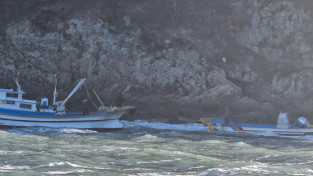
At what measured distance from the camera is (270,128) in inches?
1837

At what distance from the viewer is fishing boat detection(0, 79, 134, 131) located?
4647 centimetres

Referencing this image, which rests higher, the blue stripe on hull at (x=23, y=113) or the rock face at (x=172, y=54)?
the rock face at (x=172, y=54)

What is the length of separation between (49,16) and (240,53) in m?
25.3

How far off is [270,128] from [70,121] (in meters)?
19.1

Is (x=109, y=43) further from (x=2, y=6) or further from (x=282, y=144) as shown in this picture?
(x=282, y=144)

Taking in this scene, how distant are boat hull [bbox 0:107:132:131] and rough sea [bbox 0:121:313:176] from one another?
5843 mm

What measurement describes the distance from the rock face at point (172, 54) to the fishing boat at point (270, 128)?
155 inches

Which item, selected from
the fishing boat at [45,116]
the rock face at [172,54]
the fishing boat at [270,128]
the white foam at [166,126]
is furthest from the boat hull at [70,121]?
the fishing boat at [270,128]

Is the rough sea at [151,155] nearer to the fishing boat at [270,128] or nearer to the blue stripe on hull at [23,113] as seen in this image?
the fishing boat at [270,128]

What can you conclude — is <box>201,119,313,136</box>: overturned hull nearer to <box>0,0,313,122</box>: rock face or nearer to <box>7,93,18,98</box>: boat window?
<box>0,0,313,122</box>: rock face

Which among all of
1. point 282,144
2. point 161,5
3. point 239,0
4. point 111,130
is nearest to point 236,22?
point 239,0

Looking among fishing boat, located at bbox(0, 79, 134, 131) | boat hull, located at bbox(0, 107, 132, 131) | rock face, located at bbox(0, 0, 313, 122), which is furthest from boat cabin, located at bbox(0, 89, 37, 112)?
rock face, located at bbox(0, 0, 313, 122)

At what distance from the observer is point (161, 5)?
68.3 metres

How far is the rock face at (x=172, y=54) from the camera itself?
176ft
